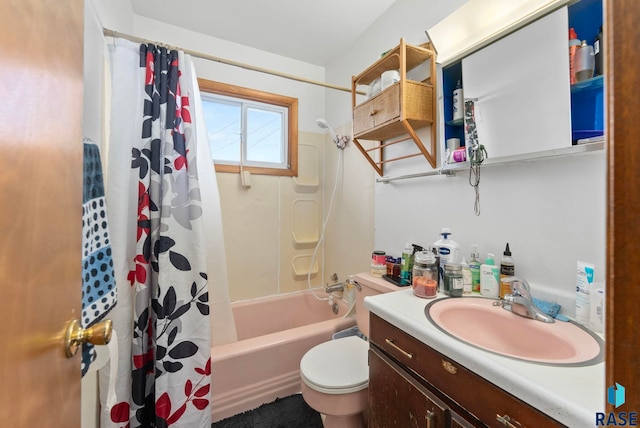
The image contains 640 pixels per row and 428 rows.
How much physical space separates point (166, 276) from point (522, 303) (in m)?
1.46

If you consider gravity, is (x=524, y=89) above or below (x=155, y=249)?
above

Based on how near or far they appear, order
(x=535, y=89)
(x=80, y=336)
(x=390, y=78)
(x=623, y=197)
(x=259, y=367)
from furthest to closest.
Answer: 1. (x=259, y=367)
2. (x=390, y=78)
3. (x=535, y=89)
4. (x=80, y=336)
5. (x=623, y=197)

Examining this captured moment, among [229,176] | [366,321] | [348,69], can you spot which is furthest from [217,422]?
[348,69]

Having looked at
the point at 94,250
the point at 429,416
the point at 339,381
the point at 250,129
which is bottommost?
the point at 339,381

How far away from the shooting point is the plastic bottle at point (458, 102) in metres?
1.22

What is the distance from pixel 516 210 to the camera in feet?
3.46

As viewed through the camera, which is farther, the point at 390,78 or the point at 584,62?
the point at 390,78

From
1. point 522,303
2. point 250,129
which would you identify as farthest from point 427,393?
point 250,129

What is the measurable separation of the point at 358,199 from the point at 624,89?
173cm

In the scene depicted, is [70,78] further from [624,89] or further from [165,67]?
[165,67]

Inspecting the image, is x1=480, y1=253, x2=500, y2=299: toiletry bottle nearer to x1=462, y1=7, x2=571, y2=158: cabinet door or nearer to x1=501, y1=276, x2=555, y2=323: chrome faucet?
x1=501, y1=276, x2=555, y2=323: chrome faucet

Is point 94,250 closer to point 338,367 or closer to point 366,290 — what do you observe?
point 338,367

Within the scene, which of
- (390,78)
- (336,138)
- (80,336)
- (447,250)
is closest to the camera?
(80,336)

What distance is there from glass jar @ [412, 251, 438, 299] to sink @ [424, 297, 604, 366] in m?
0.06
